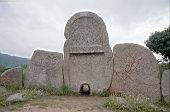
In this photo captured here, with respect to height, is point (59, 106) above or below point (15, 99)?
below

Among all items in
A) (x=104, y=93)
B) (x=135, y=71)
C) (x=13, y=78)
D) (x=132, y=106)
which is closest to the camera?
(x=132, y=106)

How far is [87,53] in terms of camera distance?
37.7ft

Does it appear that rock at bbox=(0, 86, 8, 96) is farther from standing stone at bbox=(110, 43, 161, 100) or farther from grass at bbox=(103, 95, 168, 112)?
standing stone at bbox=(110, 43, 161, 100)

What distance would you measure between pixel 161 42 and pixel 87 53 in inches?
123

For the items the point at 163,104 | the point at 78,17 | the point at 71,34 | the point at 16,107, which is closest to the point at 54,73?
the point at 71,34

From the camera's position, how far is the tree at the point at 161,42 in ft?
38.7

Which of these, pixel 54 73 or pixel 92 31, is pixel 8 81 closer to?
pixel 54 73

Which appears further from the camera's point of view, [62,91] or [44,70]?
[44,70]

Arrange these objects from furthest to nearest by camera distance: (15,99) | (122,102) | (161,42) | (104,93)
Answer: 1. (161,42)
2. (104,93)
3. (15,99)
4. (122,102)

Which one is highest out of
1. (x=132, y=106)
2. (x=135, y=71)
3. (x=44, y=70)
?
(x=44, y=70)

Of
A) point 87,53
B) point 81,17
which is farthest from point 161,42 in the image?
point 81,17

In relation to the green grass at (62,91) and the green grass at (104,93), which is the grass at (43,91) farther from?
the green grass at (104,93)

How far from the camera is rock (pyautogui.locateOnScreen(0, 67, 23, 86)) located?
1187 centimetres

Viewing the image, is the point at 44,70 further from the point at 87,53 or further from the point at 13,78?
the point at 87,53
